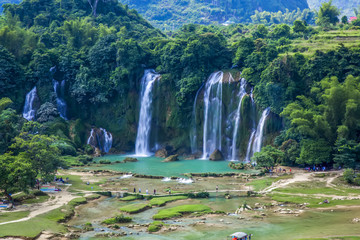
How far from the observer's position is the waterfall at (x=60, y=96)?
276 ft

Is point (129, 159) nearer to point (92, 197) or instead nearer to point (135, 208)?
point (92, 197)

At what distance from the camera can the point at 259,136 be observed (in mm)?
68188

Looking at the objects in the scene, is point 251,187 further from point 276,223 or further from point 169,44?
point 169,44

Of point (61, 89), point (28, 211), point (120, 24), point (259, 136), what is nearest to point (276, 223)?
point (28, 211)

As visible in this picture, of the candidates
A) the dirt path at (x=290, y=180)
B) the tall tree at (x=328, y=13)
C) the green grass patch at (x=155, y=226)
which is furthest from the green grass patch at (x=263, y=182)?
the tall tree at (x=328, y=13)

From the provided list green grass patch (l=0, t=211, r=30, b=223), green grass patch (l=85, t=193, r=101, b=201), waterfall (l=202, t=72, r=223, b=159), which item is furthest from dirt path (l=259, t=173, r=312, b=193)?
green grass patch (l=0, t=211, r=30, b=223)

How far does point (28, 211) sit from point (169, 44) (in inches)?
1956

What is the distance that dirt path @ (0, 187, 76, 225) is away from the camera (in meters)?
39.4

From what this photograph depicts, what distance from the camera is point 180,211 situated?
4088 centimetres

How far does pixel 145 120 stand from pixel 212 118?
13331 mm

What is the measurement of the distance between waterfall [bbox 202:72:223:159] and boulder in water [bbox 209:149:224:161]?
1.95 meters

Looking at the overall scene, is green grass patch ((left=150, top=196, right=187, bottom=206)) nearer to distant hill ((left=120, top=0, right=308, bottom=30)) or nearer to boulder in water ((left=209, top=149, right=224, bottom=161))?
boulder in water ((left=209, top=149, right=224, bottom=161))

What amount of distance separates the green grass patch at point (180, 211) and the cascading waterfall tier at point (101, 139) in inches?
1634

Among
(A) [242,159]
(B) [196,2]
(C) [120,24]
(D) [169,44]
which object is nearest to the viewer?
(A) [242,159]
